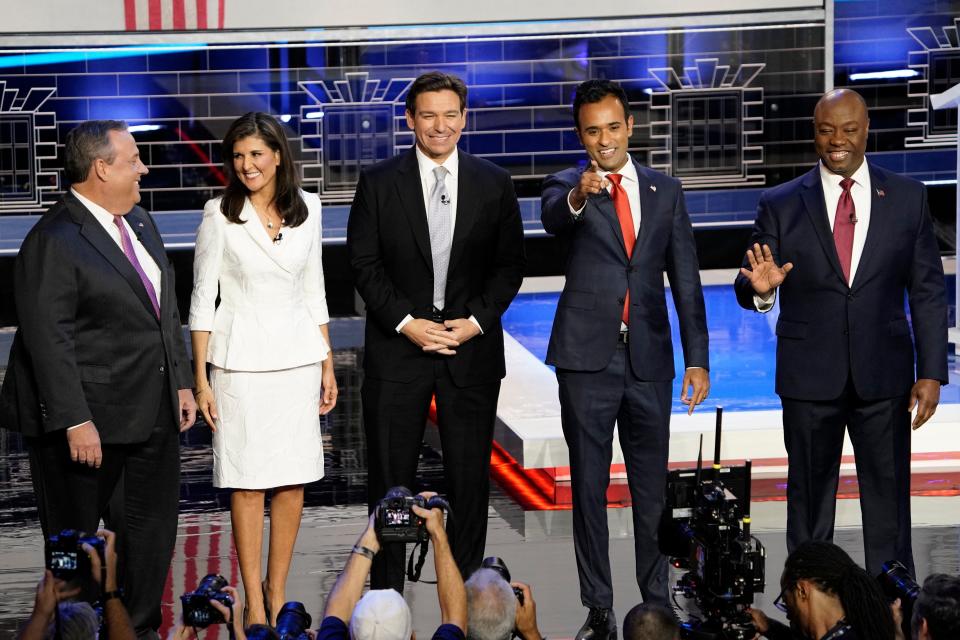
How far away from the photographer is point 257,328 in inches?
130

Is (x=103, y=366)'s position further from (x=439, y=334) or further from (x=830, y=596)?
(x=830, y=596)

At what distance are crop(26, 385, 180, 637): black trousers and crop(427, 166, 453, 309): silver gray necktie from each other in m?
0.73

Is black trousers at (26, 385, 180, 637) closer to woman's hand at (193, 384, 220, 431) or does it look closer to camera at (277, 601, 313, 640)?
woman's hand at (193, 384, 220, 431)

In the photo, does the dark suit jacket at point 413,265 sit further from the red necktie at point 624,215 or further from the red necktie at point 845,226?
the red necktie at point 845,226

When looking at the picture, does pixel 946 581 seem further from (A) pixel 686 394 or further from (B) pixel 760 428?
(B) pixel 760 428

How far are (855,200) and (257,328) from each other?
1538mm

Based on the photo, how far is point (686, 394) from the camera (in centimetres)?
344

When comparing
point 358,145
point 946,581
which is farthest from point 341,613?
point 358,145

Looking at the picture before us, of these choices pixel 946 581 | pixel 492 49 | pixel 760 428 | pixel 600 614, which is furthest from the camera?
pixel 492 49

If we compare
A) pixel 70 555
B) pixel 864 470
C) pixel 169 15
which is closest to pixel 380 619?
pixel 70 555

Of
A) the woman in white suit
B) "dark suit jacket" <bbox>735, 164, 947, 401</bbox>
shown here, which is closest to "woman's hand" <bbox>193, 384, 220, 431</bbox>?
the woman in white suit

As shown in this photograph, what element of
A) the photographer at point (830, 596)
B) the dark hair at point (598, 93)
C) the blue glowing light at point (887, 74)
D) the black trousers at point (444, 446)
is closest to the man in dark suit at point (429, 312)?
the black trousers at point (444, 446)

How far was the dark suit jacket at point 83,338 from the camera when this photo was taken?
9.92 ft

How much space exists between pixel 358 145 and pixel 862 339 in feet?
27.0
